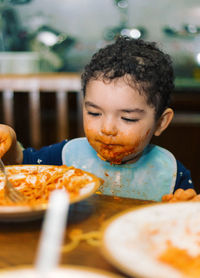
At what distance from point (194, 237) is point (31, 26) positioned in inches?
215

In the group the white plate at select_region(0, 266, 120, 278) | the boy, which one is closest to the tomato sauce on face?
the boy

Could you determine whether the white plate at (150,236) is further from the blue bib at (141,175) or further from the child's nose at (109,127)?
the blue bib at (141,175)

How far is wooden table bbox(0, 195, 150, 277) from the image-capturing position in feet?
2.18

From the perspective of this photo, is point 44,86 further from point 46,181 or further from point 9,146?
point 46,181

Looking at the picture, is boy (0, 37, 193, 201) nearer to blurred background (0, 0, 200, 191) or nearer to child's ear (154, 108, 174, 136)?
child's ear (154, 108, 174, 136)

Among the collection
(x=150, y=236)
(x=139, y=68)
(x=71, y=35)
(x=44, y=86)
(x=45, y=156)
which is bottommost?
(x=44, y=86)

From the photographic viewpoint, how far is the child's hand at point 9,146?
1.20 metres

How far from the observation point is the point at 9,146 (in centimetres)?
120

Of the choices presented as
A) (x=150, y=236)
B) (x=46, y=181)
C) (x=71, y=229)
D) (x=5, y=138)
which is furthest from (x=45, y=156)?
(x=150, y=236)

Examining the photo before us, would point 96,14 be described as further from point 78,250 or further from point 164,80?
point 78,250

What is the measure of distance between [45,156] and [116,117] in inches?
18.9

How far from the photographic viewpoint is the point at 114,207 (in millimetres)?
942

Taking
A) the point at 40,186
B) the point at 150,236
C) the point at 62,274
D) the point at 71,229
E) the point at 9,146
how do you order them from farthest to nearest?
the point at 9,146 → the point at 40,186 → the point at 71,229 → the point at 150,236 → the point at 62,274

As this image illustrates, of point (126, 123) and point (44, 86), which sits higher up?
point (126, 123)
